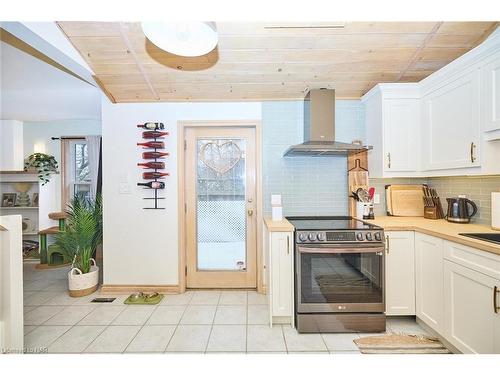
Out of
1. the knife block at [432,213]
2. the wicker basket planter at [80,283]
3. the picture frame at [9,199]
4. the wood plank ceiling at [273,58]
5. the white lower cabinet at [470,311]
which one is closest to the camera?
the white lower cabinet at [470,311]

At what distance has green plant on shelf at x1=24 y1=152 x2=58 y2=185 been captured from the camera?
4.18 meters

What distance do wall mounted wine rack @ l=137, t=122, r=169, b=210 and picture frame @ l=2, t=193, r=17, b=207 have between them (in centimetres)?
300

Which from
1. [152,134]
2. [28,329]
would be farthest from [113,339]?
[152,134]

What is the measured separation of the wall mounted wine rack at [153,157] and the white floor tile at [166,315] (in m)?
1.08

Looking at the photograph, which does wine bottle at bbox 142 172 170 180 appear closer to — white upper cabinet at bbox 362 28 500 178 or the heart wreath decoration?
the heart wreath decoration

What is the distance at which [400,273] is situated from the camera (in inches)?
86.5

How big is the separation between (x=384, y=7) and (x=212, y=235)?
2.79 metres

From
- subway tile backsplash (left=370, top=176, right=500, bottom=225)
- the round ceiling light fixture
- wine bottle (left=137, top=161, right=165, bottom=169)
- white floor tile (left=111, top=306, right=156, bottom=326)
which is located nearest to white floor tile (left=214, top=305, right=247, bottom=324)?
white floor tile (left=111, top=306, right=156, bottom=326)

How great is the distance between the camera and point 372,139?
2805 millimetres

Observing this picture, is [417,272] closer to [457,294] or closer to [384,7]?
[457,294]

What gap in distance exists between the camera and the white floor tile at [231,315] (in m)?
2.33

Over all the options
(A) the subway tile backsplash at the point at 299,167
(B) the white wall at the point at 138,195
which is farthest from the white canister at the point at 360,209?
(B) the white wall at the point at 138,195

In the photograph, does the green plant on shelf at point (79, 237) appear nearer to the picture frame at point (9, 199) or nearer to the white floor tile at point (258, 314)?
the white floor tile at point (258, 314)

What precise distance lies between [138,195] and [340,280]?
2.34 m
